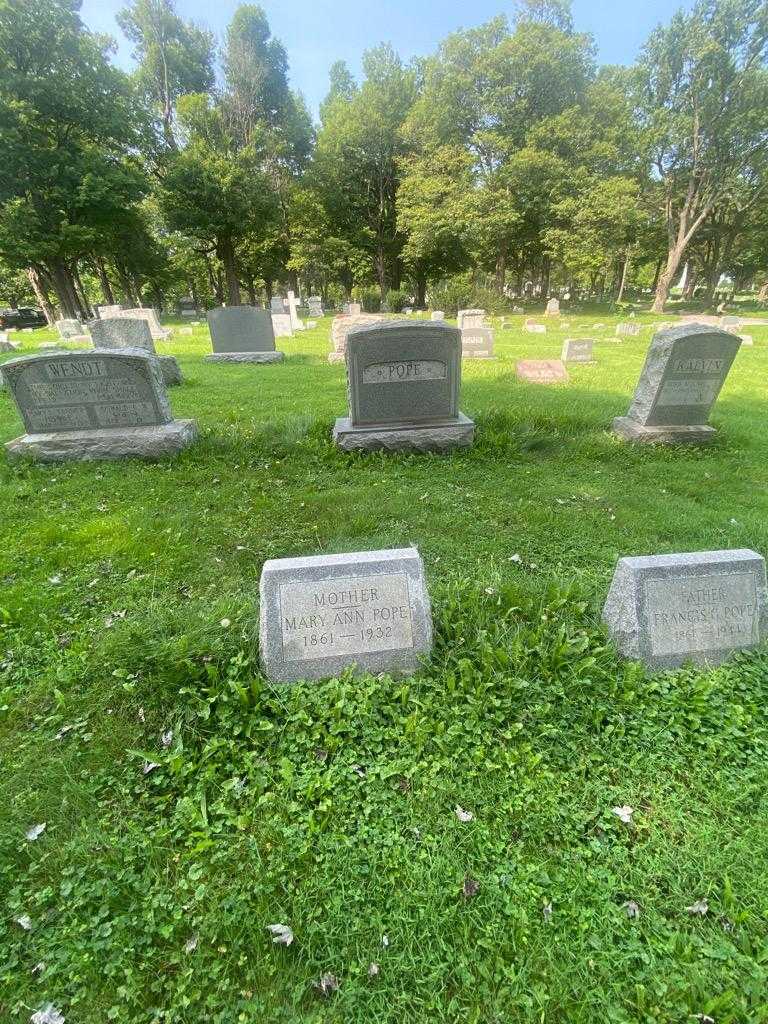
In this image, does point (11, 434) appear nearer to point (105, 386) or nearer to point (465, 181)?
point (105, 386)

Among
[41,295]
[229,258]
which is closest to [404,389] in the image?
[41,295]

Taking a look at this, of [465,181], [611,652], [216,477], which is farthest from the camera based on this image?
[465,181]

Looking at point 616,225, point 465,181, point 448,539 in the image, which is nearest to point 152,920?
point 448,539

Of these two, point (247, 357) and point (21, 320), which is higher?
point (247, 357)

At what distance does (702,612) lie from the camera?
249 centimetres

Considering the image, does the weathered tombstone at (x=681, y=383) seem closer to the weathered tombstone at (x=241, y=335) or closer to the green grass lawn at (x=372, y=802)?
the green grass lawn at (x=372, y=802)

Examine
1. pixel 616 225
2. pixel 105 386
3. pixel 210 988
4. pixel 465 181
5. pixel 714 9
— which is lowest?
pixel 210 988

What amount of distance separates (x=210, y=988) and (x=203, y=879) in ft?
1.00

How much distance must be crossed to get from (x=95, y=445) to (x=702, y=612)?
19.5ft

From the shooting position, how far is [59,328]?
62.2ft

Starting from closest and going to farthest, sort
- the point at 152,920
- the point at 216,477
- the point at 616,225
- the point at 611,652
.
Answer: the point at 152,920, the point at 611,652, the point at 216,477, the point at 616,225

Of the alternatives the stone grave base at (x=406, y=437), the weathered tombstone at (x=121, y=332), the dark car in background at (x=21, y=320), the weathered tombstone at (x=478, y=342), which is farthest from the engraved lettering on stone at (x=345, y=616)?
the dark car in background at (x=21, y=320)

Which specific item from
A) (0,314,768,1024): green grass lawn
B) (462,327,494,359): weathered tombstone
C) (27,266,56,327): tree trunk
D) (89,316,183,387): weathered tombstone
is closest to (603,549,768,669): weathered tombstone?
(0,314,768,1024): green grass lawn

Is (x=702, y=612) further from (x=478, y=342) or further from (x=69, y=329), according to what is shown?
(x=69, y=329)
